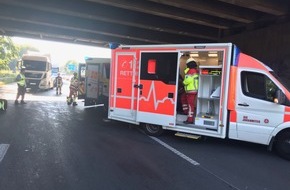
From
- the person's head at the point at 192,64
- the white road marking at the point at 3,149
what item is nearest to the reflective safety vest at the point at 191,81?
the person's head at the point at 192,64

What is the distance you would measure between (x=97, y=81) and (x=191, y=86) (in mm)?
7786

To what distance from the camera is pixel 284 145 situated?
27.6 feet

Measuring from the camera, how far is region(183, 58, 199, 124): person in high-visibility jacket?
987 cm

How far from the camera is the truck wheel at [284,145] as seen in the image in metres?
8.33

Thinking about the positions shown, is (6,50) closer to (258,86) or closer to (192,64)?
(192,64)

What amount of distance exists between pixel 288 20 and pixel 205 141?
24.7ft

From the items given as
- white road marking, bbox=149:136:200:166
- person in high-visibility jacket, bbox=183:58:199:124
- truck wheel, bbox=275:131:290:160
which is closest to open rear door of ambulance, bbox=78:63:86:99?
white road marking, bbox=149:136:200:166

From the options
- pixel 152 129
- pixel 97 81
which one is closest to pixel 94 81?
pixel 97 81

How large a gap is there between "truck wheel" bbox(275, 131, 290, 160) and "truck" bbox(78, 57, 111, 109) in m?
9.14

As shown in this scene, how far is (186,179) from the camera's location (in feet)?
20.2

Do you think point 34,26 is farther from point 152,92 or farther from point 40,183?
point 40,183

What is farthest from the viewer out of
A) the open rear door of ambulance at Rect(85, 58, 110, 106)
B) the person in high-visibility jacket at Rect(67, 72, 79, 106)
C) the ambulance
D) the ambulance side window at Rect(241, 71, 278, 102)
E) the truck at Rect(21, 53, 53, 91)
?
the truck at Rect(21, 53, 53, 91)

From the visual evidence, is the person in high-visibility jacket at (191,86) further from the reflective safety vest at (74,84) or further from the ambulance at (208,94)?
the reflective safety vest at (74,84)

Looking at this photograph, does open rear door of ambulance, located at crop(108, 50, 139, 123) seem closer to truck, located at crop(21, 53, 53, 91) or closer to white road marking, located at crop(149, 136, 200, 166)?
white road marking, located at crop(149, 136, 200, 166)
